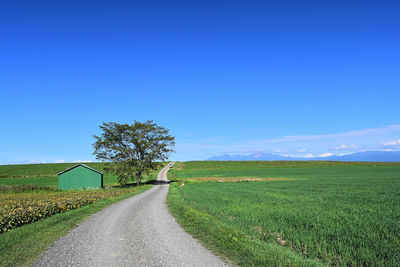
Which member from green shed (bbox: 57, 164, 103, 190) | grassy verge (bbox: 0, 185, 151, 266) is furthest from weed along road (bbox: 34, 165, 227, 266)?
green shed (bbox: 57, 164, 103, 190)

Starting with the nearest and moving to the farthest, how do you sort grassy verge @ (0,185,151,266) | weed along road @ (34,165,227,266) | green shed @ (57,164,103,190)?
weed along road @ (34,165,227,266), grassy verge @ (0,185,151,266), green shed @ (57,164,103,190)

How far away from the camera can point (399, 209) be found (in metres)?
14.4

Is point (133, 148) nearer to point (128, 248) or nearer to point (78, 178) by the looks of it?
point (78, 178)

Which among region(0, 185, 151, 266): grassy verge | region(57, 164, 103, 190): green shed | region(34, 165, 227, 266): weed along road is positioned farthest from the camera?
region(57, 164, 103, 190): green shed

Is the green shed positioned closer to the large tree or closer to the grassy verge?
the large tree

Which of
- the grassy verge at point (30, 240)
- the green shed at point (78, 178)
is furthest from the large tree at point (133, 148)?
the grassy verge at point (30, 240)

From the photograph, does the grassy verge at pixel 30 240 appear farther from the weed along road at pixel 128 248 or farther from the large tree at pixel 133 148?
the large tree at pixel 133 148

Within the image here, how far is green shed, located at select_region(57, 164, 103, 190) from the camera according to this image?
51.2m

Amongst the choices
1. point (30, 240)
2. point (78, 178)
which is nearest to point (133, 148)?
point (78, 178)

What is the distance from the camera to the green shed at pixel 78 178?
5116 cm

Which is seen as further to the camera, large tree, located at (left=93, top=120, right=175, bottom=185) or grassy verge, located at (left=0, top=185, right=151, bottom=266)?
large tree, located at (left=93, top=120, right=175, bottom=185)

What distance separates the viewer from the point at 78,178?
51906 millimetres

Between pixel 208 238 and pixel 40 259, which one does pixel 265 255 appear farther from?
pixel 40 259

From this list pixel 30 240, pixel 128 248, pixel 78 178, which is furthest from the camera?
pixel 78 178
